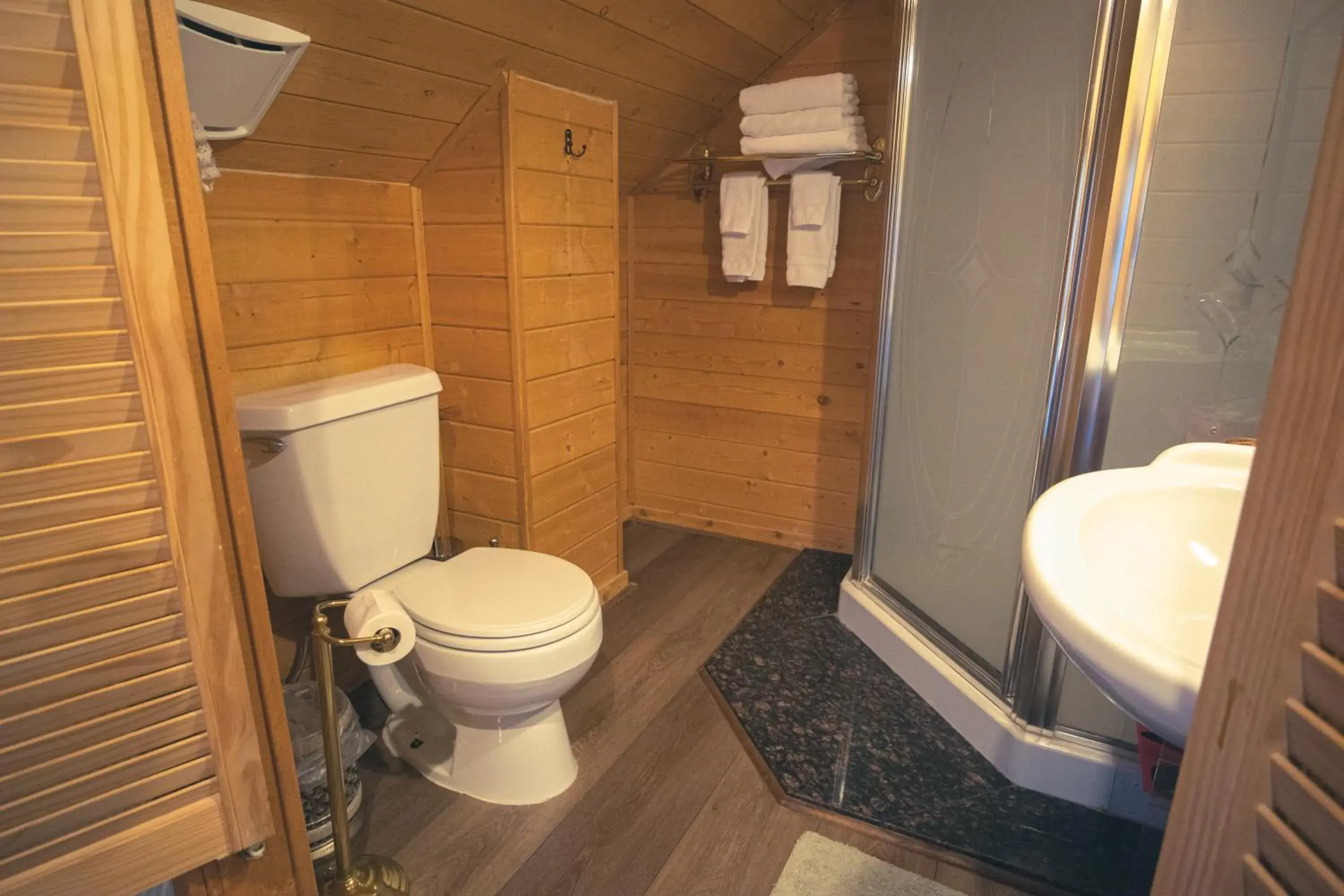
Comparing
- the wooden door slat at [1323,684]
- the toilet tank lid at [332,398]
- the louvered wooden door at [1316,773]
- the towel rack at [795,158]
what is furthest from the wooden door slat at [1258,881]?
the towel rack at [795,158]

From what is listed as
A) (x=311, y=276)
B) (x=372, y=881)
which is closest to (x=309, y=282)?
(x=311, y=276)

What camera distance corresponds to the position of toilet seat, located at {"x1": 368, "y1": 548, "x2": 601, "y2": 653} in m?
1.43

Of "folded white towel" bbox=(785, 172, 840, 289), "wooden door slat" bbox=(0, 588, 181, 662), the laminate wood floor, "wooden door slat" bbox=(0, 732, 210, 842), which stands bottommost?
the laminate wood floor

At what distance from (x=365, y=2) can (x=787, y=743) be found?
1.73m

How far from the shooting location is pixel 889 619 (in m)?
2.08

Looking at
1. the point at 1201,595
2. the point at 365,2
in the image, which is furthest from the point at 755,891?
the point at 365,2

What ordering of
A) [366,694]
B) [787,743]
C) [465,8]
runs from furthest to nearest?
[366,694] < [787,743] < [465,8]

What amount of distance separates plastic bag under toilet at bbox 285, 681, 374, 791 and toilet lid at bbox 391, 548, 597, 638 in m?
0.26

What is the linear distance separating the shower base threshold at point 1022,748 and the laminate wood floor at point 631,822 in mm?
308

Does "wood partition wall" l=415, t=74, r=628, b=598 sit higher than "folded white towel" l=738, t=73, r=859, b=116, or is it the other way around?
"folded white towel" l=738, t=73, r=859, b=116

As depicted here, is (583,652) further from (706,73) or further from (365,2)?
(706,73)

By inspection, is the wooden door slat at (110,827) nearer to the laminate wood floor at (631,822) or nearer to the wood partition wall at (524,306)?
the laminate wood floor at (631,822)

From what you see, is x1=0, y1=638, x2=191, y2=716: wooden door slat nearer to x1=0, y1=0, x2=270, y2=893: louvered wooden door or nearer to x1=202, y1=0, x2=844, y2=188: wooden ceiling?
x1=0, y1=0, x2=270, y2=893: louvered wooden door

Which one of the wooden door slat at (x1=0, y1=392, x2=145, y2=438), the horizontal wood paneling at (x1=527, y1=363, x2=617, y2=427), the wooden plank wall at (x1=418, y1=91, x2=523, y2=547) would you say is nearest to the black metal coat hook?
the wooden plank wall at (x1=418, y1=91, x2=523, y2=547)
